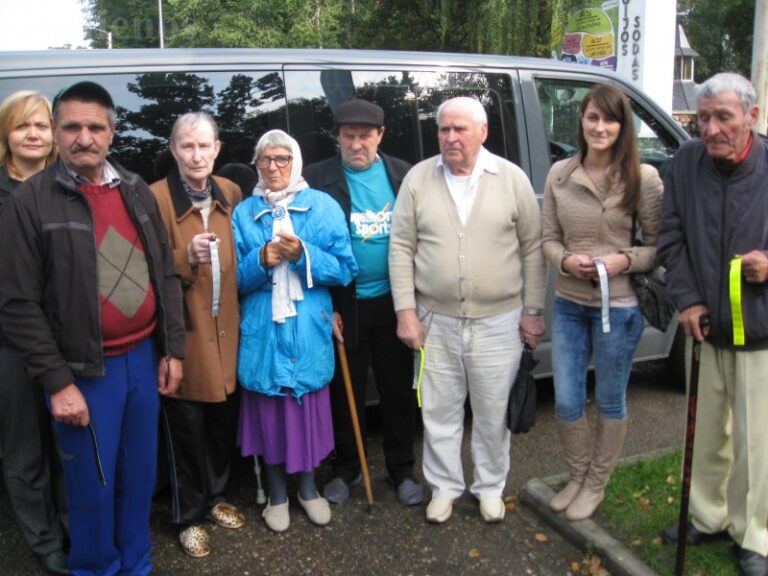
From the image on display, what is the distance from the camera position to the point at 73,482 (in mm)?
2729

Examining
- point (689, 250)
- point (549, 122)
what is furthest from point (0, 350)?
point (549, 122)

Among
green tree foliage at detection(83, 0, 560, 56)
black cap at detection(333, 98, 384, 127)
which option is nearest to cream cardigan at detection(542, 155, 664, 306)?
black cap at detection(333, 98, 384, 127)

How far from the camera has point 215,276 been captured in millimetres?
3105

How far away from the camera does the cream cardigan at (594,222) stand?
3084mm

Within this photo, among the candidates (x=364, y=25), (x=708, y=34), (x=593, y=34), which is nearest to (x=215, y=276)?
(x=593, y=34)

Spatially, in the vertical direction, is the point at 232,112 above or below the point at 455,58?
below

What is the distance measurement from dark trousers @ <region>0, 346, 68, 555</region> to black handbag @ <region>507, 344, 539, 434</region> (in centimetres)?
202

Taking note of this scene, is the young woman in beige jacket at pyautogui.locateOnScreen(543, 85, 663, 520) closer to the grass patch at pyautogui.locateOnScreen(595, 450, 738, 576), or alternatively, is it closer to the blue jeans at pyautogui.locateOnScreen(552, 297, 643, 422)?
the blue jeans at pyautogui.locateOnScreen(552, 297, 643, 422)

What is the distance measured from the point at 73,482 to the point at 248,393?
2.87 feet

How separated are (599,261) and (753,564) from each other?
4.34 feet

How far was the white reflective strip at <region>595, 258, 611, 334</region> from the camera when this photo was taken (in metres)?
3.06

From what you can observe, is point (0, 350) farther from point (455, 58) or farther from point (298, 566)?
point (455, 58)

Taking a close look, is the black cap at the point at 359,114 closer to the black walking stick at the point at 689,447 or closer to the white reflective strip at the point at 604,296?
the white reflective strip at the point at 604,296

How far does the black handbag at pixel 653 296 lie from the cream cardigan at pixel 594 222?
0.12 feet
